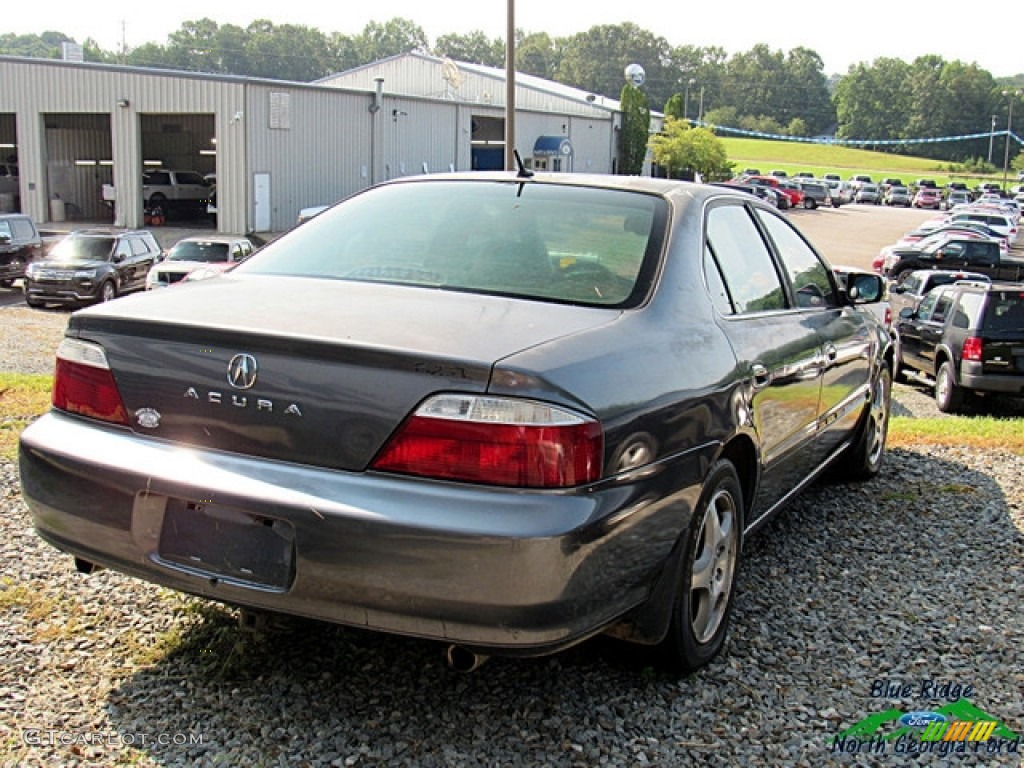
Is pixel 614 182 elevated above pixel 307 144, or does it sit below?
below

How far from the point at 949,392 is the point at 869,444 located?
28.5ft

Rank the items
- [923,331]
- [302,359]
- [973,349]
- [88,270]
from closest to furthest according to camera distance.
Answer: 1. [302,359]
2. [973,349]
3. [923,331]
4. [88,270]

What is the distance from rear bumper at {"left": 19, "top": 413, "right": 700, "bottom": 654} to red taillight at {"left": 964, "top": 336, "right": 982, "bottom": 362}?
11.8 metres

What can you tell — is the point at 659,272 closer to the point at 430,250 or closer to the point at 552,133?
the point at 430,250

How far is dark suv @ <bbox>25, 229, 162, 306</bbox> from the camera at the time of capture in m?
21.8

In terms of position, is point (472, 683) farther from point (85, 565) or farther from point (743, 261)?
point (743, 261)

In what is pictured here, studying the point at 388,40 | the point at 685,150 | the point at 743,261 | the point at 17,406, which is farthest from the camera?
the point at 388,40

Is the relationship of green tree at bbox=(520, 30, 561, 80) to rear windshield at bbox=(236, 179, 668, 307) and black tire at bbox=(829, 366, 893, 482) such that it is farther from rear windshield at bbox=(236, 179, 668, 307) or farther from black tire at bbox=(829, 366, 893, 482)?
rear windshield at bbox=(236, 179, 668, 307)

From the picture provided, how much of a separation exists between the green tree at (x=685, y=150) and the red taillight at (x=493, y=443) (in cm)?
6394

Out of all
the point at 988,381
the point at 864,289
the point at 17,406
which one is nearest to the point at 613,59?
the point at 988,381

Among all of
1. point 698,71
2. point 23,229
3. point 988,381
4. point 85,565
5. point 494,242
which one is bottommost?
point 988,381

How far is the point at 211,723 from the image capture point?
3.11 metres

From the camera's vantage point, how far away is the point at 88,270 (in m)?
21.9

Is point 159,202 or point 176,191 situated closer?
point 159,202
